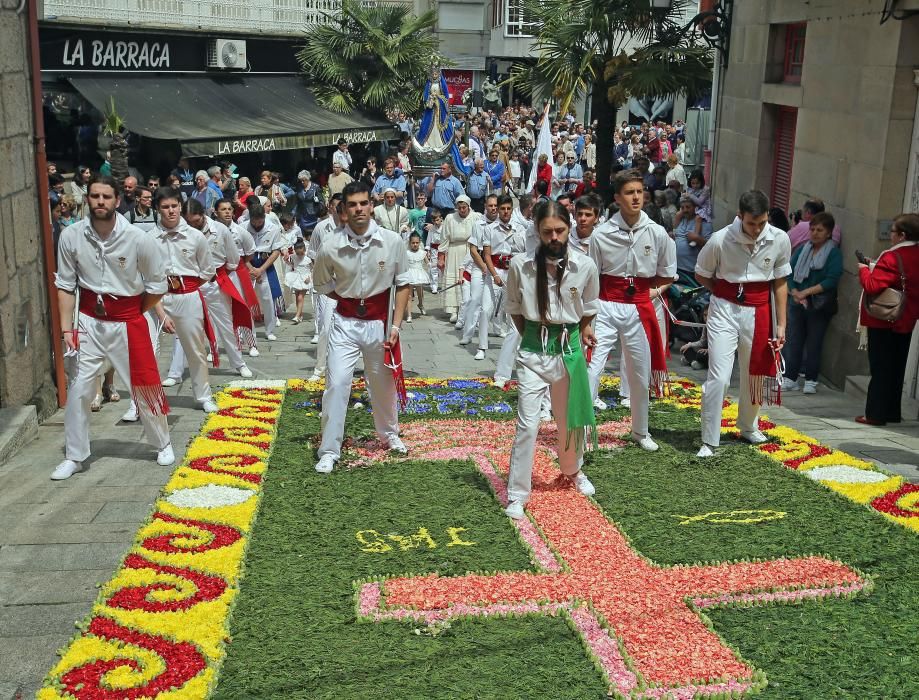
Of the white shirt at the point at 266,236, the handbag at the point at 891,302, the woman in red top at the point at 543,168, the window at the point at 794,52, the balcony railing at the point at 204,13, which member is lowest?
the white shirt at the point at 266,236

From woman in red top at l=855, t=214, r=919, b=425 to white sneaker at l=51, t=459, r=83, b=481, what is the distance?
244 inches

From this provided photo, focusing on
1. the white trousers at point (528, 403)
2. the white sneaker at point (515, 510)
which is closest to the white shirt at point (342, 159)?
the white trousers at point (528, 403)

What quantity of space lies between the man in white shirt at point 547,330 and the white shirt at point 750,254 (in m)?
1.57

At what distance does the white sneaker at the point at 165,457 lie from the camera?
7.77m

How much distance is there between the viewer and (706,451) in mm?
8031

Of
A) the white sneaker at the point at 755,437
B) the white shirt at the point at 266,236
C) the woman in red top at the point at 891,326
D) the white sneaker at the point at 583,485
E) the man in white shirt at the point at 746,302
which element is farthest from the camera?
the white shirt at the point at 266,236

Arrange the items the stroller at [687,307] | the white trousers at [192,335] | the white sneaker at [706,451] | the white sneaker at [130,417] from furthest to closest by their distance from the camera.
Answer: the stroller at [687,307]
the white trousers at [192,335]
the white sneaker at [130,417]
the white sneaker at [706,451]

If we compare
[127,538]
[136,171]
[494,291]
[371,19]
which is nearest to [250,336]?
[494,291]

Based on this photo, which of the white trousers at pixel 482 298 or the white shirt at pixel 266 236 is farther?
the white shirt at pixel 266 236

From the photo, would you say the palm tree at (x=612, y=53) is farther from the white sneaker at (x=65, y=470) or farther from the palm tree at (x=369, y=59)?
the white sneaker at (x=65, y=470)

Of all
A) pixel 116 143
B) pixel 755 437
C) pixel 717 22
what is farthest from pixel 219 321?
pixel 717 22

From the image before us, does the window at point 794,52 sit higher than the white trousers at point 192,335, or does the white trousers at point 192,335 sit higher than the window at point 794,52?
the window at point 794,52

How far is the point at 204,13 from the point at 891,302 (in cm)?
1997

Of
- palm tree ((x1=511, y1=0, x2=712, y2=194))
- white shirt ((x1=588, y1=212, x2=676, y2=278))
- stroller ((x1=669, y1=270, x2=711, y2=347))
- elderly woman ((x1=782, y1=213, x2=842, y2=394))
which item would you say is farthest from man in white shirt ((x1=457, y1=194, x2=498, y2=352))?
palm tree ((x1=511, y1=0, x2=712, y2=194))
